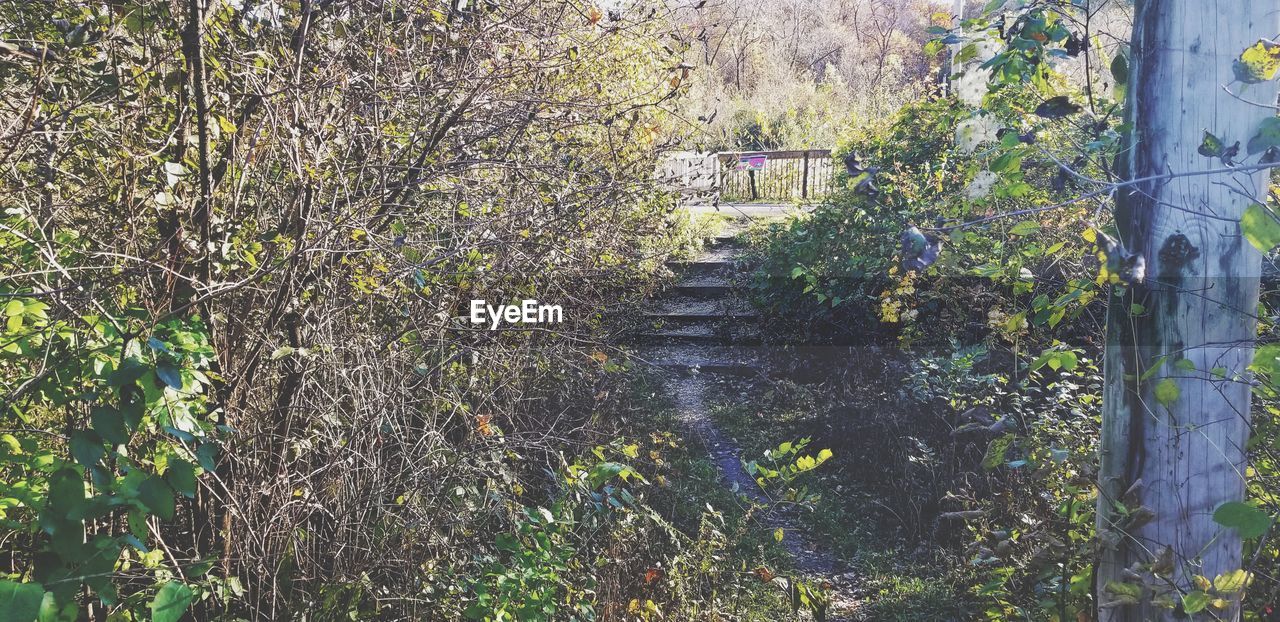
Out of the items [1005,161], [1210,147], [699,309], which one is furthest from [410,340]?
[699,309]

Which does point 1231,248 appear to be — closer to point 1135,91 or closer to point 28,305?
point 1135,91

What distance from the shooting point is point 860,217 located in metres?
6.85

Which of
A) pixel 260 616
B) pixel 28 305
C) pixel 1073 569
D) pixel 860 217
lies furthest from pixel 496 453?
pixel 860 217

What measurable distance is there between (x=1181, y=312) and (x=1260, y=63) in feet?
2.10

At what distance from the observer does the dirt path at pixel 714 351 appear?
5051 millimetres

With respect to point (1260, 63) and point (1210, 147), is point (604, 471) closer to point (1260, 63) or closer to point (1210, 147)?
point (1210, 147)

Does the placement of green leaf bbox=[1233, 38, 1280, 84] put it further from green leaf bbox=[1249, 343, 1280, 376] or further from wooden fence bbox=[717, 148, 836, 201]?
wooden fence bbox=[717, 148, 836, 201]

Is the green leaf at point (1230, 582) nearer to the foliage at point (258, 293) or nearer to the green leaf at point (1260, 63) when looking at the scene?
the green leaf at point (1260, 63)

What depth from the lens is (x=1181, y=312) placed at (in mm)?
2201

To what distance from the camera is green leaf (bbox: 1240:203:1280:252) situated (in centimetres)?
182

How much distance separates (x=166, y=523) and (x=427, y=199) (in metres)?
1.47

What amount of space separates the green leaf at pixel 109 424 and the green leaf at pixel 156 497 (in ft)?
0.35

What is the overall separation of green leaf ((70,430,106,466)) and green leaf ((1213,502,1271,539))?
7.99ft

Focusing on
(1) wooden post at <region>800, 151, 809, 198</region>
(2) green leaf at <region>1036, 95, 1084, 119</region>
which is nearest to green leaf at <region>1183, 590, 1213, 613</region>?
(2) green leaf at <region>1036, 95, 1084, 119</region>
